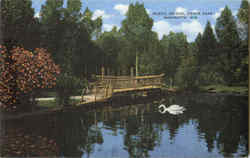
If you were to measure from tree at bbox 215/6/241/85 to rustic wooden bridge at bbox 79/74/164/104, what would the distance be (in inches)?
162

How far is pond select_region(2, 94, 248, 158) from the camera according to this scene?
378 inches

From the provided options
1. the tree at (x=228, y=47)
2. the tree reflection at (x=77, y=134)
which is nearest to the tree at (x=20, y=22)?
the tree reflection at (x=77, y=134)

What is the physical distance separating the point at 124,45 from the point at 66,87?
4.38 metres

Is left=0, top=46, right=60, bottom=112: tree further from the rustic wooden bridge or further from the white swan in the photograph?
the white swan

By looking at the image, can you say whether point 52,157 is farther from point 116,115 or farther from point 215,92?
point 215,92

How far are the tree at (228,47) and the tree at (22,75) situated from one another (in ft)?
33.3

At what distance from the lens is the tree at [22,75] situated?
511 inches

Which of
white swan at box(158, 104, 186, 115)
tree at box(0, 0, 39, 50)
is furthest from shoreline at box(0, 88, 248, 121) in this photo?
tree at box(0, 0, 39, 50)

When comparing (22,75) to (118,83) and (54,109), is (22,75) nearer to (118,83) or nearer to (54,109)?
(54,109)

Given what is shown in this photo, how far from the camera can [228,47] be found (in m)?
19.0

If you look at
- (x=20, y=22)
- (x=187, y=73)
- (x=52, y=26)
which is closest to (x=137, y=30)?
(x=187, y=73)

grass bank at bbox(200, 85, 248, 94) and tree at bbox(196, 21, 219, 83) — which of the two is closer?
grass bank at bbox(200, 85, 248, 94)

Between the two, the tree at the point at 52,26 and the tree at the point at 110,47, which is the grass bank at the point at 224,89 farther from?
the tree at the point at 52,26

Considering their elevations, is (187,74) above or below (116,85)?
above
